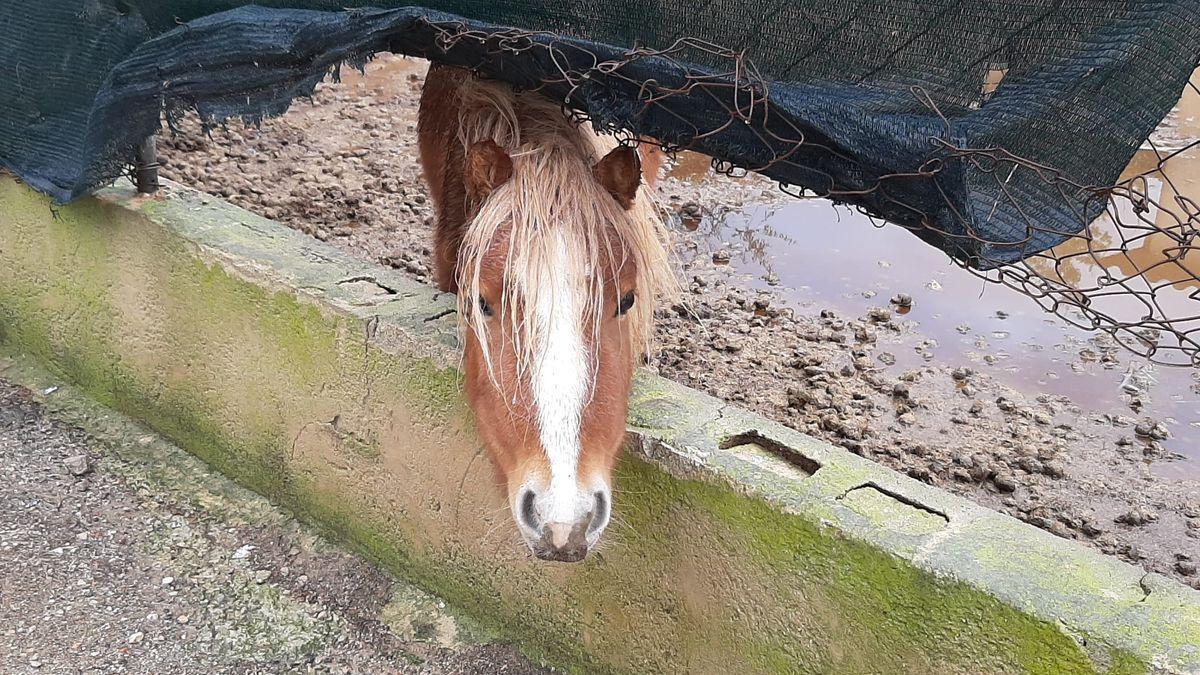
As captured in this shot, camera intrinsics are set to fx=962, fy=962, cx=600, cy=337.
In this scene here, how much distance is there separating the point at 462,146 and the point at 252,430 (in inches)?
52.7

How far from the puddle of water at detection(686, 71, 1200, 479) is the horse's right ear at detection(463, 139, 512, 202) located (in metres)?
1.61

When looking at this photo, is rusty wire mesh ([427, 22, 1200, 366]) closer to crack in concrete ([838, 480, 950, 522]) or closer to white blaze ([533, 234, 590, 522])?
white blaze ([533, 234, 590, 522])

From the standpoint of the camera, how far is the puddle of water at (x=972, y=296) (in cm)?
389

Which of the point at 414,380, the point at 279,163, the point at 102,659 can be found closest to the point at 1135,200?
the point at 414,380

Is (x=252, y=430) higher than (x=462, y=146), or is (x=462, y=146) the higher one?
(x=462, y=146)

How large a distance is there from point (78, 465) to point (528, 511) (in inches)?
91.3

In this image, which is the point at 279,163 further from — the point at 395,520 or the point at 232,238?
the point at 395,520

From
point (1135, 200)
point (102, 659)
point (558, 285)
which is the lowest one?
point (102, 659)

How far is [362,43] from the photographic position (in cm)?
233

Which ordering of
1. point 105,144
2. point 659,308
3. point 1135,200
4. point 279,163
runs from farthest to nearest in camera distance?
point 279,163 → point 659,308 → point 105,144 → point 1135,200

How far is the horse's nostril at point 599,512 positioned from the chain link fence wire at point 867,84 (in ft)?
2.41

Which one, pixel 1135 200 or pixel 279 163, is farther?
pixel 279 163

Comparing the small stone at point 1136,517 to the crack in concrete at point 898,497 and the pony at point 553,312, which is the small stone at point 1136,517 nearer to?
the crack in concrete at point 898,497

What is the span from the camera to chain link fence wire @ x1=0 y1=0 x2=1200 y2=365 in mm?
1576
